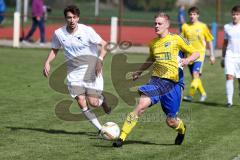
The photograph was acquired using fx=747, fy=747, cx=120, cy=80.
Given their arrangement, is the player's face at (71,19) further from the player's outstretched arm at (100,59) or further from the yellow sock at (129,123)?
the yellow sock at (129,123)

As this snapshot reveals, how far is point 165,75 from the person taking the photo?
1053 cm

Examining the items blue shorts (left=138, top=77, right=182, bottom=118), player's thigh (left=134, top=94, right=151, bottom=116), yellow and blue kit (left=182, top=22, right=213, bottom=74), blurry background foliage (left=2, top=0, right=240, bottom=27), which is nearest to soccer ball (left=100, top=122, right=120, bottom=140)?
player's thigh (left=134, top=94, right=151, bottom=116)

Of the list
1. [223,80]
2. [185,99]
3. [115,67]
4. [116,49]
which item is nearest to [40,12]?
[116,49]

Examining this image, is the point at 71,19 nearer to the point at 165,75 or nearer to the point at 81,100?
the point at 81,100

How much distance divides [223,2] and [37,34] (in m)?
9.26

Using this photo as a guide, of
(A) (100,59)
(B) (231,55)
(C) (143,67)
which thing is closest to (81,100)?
(A) (100,59)

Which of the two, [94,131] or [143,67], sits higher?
[143,67]

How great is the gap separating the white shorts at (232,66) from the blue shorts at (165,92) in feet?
15.5

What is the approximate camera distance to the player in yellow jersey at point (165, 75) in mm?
10430

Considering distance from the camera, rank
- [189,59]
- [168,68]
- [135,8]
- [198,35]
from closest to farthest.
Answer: [189,59]
[168,68]
[198,35]
[135,8]

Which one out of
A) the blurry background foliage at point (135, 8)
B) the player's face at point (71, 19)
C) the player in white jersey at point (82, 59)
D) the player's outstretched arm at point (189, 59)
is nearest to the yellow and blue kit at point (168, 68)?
the player's outstretched arm at point (189, 59)

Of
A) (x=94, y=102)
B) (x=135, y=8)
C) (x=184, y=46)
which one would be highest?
(x=184, y=46)

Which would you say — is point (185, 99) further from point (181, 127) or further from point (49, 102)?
A: point (181, 127)

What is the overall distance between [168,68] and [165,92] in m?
0.36
